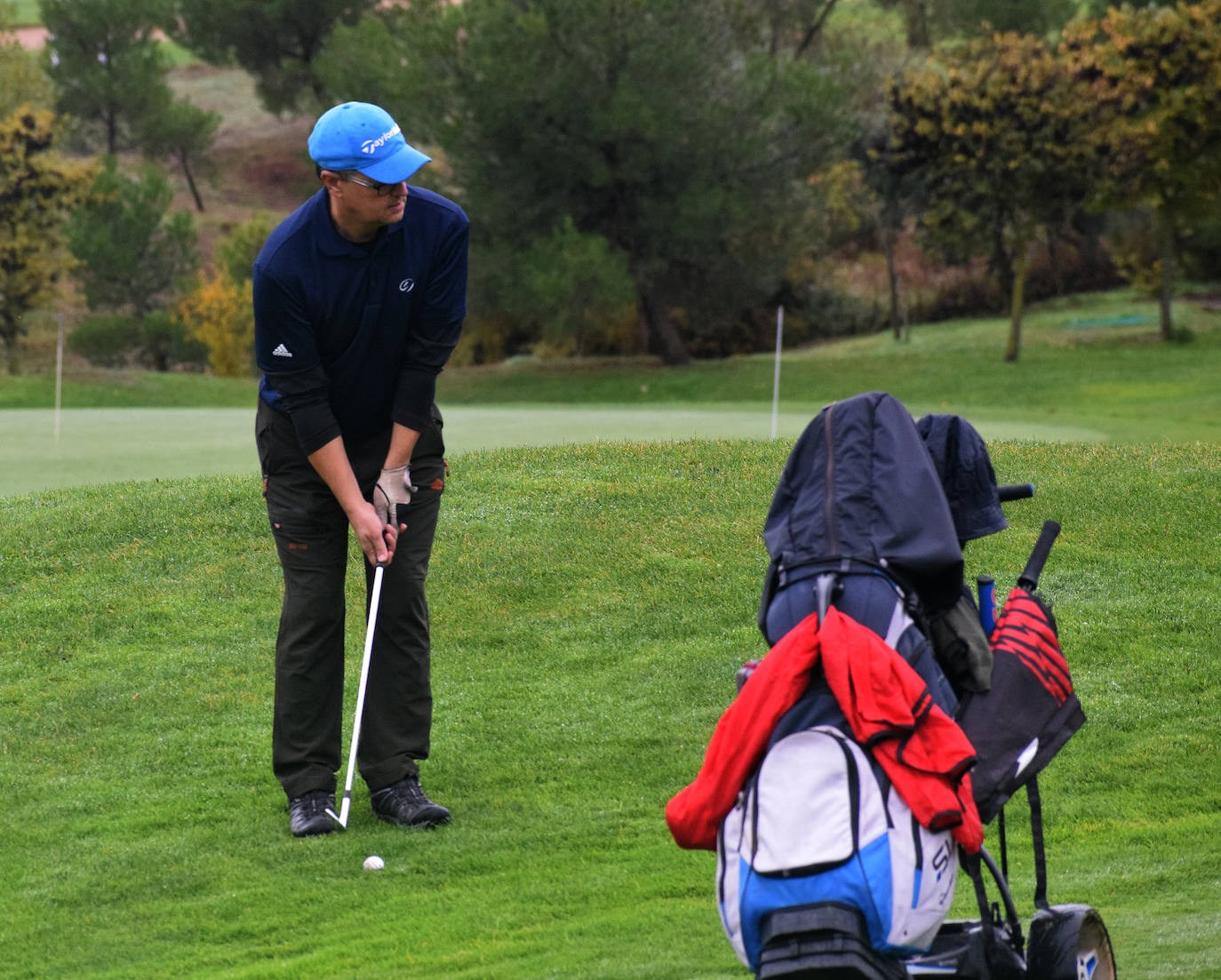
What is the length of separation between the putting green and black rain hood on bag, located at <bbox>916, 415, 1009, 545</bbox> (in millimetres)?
7801

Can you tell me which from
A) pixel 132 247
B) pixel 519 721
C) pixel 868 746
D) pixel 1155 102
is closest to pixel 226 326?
pixel 132 247

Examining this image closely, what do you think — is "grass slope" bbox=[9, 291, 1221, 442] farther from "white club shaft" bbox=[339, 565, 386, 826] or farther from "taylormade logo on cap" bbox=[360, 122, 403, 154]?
"taylormade logo on cap" bbox=[360, 122, 403, 154]

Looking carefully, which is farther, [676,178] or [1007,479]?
[676,178]

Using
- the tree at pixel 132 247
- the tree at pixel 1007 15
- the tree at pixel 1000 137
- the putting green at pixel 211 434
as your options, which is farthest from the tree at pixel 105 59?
the putting green at pixel 211 434

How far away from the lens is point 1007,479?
29.6 ft

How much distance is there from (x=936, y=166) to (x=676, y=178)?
4593 millimetres

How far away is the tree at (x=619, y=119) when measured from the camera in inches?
987

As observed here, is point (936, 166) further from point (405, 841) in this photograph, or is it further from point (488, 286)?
point (405, 841)

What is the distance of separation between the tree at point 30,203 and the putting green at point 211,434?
40.8ft

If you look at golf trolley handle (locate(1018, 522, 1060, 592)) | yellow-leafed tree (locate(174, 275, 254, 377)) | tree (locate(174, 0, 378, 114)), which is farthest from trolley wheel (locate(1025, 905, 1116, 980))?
tree (locate(174, 0, 378, 114))

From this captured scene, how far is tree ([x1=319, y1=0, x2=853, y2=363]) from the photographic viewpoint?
25078mm

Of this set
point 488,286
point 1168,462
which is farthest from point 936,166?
point 1168,462

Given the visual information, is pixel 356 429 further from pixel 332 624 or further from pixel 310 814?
pixel 310 814

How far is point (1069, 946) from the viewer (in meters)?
3.15
